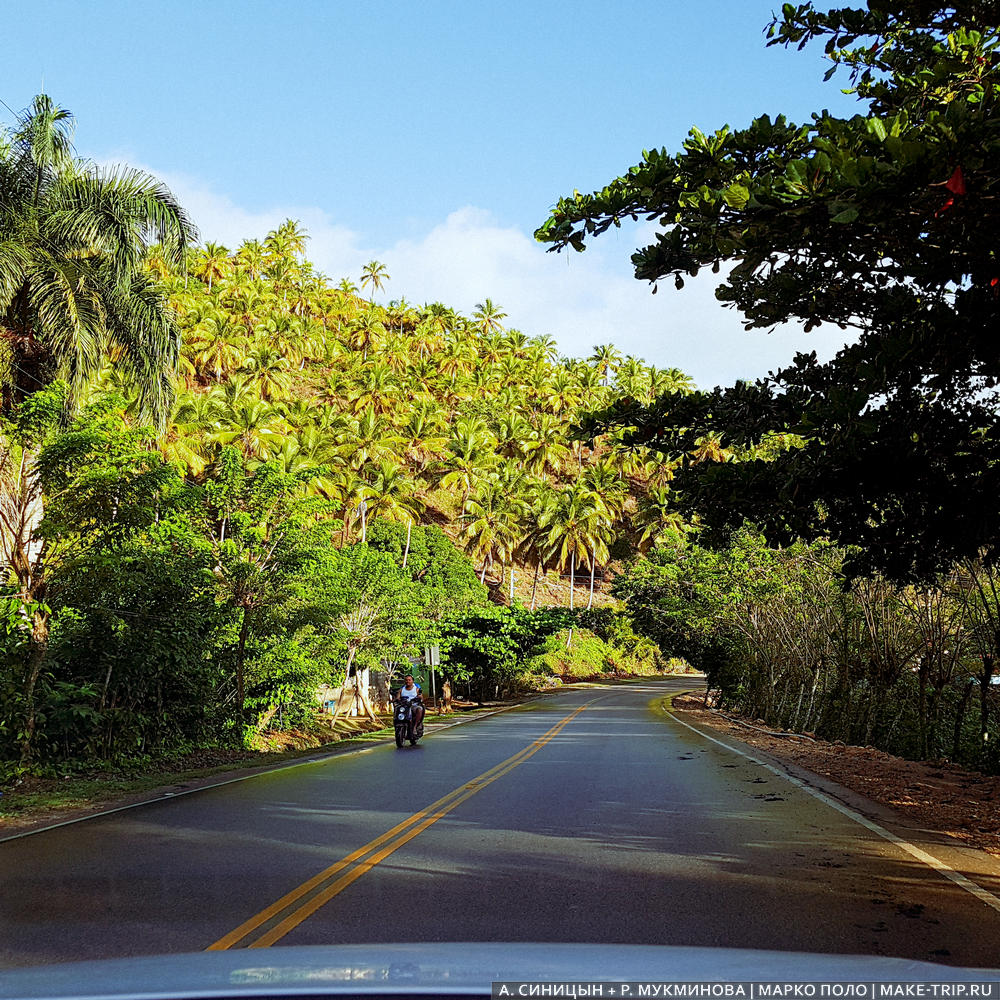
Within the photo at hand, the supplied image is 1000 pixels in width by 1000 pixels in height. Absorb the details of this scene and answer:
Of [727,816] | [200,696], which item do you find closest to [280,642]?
[200,696]

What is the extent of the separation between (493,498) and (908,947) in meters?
70.5

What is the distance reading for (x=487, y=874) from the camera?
301 inches

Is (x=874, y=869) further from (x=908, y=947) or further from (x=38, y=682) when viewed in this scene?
(x=38, y=682)

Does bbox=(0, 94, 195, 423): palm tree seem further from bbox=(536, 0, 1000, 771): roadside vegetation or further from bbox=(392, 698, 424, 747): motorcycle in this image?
bbox=(536, 0, 1000, 771): roadside vegetation

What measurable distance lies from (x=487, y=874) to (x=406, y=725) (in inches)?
567

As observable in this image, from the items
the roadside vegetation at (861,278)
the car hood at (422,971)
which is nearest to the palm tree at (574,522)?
the roadside vegetation at (861,278)

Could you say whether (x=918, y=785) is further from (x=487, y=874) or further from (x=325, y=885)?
(x=325, y=885)

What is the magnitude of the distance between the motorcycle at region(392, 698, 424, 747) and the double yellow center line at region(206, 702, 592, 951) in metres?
9.17

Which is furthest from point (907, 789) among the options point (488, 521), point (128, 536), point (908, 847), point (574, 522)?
point (574, 522)

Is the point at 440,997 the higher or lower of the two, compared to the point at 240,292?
lower

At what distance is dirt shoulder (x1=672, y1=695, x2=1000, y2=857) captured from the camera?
34.7ft

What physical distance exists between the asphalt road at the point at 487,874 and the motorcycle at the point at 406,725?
7.81 m

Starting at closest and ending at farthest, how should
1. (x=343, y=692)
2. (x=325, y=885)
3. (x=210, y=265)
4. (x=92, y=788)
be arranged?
(x=325, y=885) < (x=92, y=788) < (x=343, y=692) < (x=210, y=265)

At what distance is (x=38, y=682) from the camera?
51.3ft
